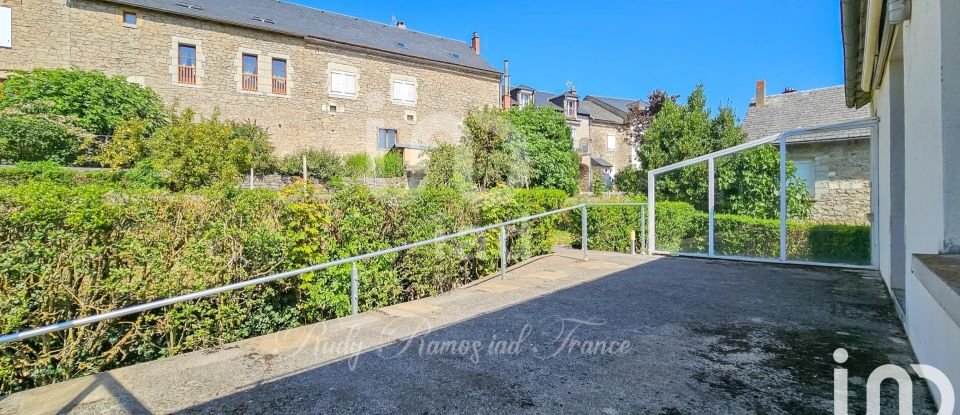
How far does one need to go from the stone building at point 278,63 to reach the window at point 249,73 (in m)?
0.05

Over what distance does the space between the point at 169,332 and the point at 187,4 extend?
76.4 ft

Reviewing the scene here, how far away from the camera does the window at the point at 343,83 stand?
24.1 meters

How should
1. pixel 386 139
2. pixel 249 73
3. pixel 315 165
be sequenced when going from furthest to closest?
1. pixel 386 139
2. pixel 249 73
3. pixel 315 165

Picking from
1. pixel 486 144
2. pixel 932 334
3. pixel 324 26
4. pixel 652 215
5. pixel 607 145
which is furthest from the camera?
pixel 607 145

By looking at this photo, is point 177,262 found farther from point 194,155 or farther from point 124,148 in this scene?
point 124,148

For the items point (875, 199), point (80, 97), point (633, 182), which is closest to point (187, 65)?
point (80, 97)

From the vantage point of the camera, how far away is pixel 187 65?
2047 centimetres

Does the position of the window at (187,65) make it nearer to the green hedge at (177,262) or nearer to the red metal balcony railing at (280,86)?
the red metal balcony railing at (280,86)

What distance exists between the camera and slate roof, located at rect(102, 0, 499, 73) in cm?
2083

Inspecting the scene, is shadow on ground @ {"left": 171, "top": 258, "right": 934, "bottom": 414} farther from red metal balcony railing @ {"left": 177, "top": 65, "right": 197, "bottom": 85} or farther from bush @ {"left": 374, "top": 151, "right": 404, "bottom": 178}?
red metal balcony railing @ {"left": 177, "top": 65, "right": 197, "bottom": 85}

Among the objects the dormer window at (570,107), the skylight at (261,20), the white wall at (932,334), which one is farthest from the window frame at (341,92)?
the white wall at (932,334)

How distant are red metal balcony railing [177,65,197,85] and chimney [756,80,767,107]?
2497 centimetres

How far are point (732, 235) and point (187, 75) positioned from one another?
23.4 meters

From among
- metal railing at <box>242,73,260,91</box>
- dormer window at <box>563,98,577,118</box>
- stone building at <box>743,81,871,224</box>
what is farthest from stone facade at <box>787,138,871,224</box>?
dormer window at <box>563,98,577,118</box>
